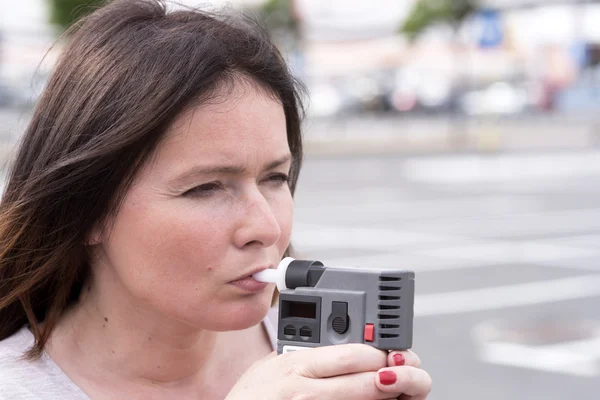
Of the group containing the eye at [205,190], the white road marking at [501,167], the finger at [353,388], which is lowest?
the white road marking at [501,167]

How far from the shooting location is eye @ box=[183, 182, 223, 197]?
1936mm

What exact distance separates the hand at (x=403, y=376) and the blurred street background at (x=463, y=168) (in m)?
1.12

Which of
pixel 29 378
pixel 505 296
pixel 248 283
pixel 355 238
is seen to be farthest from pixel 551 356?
pixel 29 378

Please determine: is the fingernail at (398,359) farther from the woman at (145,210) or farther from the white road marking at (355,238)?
the white road marking at (355,238)

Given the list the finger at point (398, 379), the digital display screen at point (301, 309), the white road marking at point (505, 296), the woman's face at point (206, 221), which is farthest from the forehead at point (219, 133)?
the white road marking at point (505, 296)

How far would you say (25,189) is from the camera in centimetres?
211

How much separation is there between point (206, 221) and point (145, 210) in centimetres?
15

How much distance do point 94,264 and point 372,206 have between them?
1348 centimetres

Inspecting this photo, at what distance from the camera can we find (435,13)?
1378 inches

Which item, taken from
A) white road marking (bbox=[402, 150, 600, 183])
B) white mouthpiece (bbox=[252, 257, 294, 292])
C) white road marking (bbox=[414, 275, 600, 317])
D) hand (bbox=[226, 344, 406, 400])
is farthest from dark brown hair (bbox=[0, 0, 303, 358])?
white road marking (bbox=[402, 150, 600, 183])

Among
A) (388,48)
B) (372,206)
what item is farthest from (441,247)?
(388,48)

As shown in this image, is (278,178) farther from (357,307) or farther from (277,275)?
(357,307)

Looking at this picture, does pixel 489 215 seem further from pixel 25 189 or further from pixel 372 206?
pixel 25 189

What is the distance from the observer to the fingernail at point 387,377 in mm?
1637
